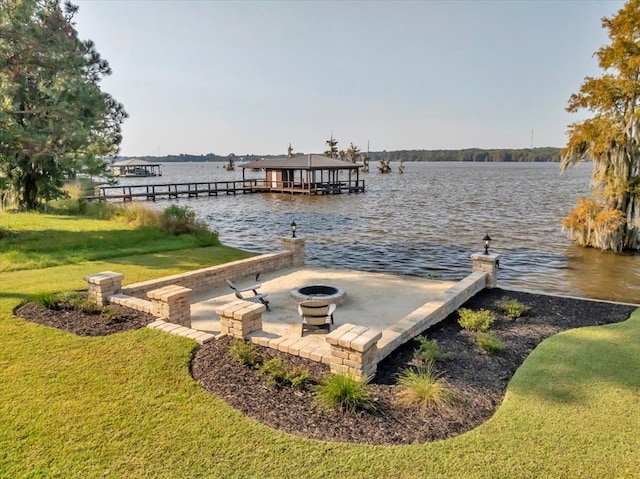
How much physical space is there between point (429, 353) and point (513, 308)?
2.96m

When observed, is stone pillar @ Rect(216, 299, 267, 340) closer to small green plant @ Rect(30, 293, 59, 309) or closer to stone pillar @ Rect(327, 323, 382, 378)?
stone pillar @ Rect(327, 323, 382, 378)

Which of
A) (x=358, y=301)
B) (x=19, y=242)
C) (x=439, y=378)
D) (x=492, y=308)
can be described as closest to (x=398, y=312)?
(x=358, y=301)

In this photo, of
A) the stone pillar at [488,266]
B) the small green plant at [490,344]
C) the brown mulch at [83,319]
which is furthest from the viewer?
the stone pillar at [488,266]

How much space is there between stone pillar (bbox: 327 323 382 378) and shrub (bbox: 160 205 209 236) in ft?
39.8

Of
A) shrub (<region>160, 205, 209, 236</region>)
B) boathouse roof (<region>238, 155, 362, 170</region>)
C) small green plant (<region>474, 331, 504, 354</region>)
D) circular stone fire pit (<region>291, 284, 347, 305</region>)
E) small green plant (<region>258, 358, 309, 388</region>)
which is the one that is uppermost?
boathouse roof (<region>238, 155, 362, 170</region>)

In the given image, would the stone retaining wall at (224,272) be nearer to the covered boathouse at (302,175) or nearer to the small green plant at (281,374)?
the small green plant at (281,374)

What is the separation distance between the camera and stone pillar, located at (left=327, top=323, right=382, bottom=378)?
16.3 feet

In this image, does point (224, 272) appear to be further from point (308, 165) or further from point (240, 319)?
point (308, 165)

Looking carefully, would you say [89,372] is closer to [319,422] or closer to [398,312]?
[319,422]

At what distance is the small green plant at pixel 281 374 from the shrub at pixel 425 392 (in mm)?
1089

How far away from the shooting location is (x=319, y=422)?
14.0 feet

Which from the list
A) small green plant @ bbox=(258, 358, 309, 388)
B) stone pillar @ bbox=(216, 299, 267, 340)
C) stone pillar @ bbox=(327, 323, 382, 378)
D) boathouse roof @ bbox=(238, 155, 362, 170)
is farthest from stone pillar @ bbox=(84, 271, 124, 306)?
Result: boathouse roof @ bbox=(238, 155, 362, 170)

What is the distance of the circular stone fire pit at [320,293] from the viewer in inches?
344

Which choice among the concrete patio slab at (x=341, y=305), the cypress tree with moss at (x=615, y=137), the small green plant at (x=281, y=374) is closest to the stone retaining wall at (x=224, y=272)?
the concrete patio slab at (x=341, y=305)
